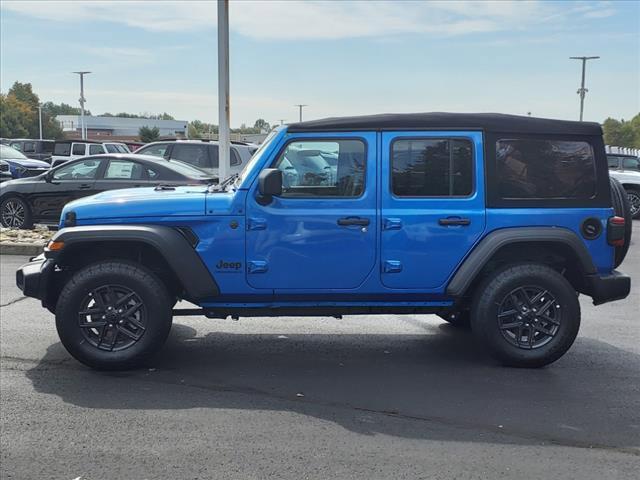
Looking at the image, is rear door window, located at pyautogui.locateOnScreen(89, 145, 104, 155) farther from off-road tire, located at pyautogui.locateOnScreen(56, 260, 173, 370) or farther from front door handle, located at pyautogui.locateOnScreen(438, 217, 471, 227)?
front door handle, located at pyautogui.locateOnScreen(438, 217, 471, 227)

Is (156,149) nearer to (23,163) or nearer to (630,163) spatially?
(23,163)

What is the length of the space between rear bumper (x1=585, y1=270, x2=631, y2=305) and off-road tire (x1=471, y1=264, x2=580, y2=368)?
18 cm

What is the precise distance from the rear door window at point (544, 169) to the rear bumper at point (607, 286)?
65cm

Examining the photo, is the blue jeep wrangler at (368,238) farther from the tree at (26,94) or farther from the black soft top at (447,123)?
the tree at (26,94)

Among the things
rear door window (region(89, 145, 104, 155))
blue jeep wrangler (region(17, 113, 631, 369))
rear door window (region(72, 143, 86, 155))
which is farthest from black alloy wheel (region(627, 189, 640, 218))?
rear door window (region(72, 143, 86, 155))

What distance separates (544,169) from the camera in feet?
17.6

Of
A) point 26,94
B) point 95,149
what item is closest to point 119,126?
point 26,94

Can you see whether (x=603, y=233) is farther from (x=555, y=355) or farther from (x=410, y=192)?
(x=410, y=192)

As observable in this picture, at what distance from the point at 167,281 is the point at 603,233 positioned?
11.4ft

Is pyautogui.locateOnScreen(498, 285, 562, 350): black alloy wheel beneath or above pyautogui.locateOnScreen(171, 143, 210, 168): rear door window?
beneath

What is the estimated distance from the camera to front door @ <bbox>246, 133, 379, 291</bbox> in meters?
5.17

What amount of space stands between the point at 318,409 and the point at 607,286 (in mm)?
2514

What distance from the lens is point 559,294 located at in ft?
17.3

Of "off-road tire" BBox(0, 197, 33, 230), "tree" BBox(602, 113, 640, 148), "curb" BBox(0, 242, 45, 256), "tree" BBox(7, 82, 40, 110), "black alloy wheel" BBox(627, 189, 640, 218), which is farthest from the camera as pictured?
"tree" BBox(7, 82, 40, 110)
